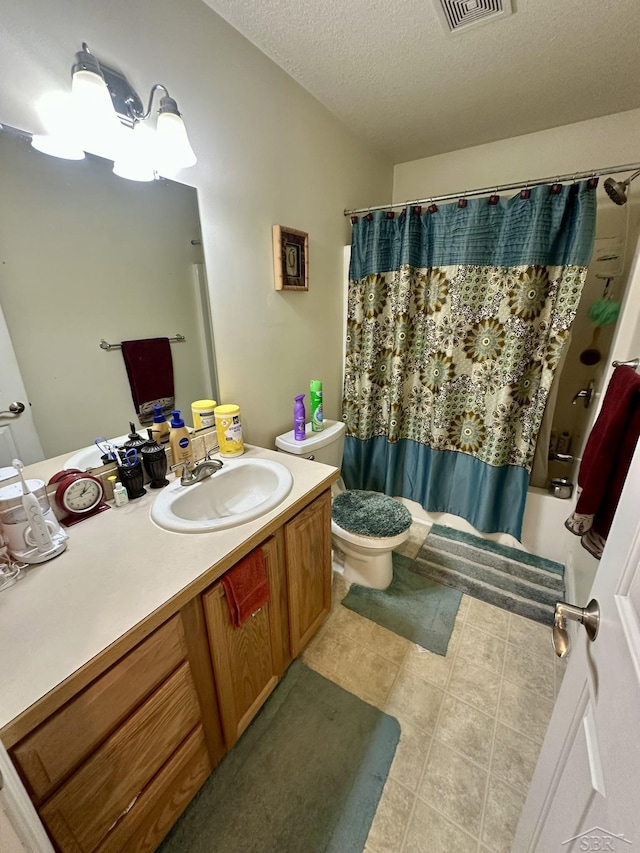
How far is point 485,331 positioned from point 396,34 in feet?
3.99

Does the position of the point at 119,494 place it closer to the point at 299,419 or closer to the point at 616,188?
the point at 299,419

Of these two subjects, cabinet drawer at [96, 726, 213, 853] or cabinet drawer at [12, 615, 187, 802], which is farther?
cabinet drawer at [96, 726, 213, 853]

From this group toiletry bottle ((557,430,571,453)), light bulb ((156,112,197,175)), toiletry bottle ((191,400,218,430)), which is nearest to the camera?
light bulb ((156,112,197,175))

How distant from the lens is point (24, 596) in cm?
72

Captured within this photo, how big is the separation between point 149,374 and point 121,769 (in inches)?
41.0

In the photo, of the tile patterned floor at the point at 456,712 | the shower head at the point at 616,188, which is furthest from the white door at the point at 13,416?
the shower head at the point at 616,188

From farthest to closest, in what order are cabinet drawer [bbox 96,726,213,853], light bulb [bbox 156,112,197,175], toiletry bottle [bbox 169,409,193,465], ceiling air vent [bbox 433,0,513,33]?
toiletry bottle [bbox 169,409,193,465], ceiling air vent [bbox 433,0,513,33], light bulb [bbox 156,112,197,175], cabinet drawer [bbox 96,726,213,853]

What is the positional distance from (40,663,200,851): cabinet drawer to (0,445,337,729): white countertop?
0.23 metres

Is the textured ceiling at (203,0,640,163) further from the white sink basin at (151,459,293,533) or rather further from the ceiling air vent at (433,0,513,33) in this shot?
the white sink basin at (151,459,293,533)

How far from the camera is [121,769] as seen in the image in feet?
2.30

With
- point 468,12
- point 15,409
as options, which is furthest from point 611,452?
point 15,409

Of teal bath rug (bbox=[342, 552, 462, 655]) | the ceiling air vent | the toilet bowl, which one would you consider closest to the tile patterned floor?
teal bath rug (bbox=[342, 552, 462, 655])

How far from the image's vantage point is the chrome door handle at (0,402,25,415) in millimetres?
887

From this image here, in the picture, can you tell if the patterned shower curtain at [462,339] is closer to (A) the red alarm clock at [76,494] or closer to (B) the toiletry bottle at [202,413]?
(B) the toiletry bottle at [202,413]
